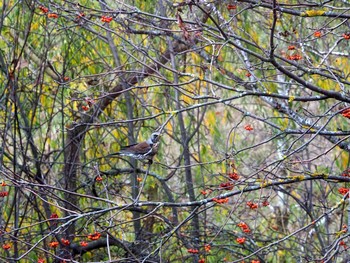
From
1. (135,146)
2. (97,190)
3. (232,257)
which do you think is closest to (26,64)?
(97,190)

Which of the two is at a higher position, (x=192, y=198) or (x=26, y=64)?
(x=26, y=64)

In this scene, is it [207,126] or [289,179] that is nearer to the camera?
[289,179]

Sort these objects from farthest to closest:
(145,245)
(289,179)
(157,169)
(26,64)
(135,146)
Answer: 1. (157,169)
2. (26,64)
3. (145,245)
4. (135,146)
5. (289,179)

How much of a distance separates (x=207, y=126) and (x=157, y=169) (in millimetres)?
893

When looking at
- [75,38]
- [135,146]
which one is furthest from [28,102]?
[135,146]

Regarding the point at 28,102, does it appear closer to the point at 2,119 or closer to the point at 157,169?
the point at 2,119

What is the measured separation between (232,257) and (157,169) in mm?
1311

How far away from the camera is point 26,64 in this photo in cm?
688

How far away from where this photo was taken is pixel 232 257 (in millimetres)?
6480

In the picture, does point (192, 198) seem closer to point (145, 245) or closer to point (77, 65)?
point (145, 245)

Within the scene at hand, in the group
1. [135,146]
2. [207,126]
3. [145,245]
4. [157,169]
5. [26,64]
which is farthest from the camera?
[207,126]

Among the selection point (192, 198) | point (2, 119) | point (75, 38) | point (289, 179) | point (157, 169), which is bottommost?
point (289, 179)

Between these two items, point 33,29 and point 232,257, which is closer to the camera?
point 232,257

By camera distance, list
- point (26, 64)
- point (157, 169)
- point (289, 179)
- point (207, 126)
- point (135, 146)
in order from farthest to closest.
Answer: point (207, 126)
point (157, 169)
point (26, 64)
point (135, 146)
point (289, 179)
